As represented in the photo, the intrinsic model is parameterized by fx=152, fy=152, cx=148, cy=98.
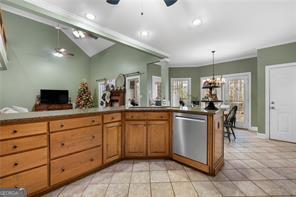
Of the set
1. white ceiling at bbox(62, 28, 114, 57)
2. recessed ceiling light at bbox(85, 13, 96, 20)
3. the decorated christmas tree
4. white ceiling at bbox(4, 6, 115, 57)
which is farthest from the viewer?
the decorated christmas tree

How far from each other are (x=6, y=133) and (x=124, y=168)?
1.62 m

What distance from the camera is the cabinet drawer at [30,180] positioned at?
59.0 inches

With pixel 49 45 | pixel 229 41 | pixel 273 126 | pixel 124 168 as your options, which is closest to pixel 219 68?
pixel 229 41

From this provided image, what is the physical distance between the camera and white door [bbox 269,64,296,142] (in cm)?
392

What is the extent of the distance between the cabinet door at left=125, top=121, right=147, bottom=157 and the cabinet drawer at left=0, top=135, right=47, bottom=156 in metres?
1.35

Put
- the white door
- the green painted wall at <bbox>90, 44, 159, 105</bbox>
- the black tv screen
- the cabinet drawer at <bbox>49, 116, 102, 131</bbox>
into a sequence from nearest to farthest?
the cabinet drawer at <bbox>49, 116, 102, 131</bbox>, the white door, the green painted wall at <bbox>90, 44, 159, 105</bbox>, the black tv screen

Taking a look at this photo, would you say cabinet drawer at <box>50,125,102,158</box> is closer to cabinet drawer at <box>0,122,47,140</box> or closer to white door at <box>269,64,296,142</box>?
cabinet drawer at <box>0,122,47,140</box>

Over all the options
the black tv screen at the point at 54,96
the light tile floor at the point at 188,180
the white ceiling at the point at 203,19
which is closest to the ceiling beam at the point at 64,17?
the white ceiling at the point at 203,19

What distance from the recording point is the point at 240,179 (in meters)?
2.13

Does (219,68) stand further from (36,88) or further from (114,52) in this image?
(36,88)

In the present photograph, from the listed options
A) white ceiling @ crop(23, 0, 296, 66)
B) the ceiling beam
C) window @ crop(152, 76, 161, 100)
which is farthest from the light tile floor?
window @ crop(152, 76, 161, 100)

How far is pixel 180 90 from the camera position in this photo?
7469 millimetres

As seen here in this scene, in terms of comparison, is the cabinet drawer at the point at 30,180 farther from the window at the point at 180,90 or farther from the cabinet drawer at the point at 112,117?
Answer: the window at the point at 180,90

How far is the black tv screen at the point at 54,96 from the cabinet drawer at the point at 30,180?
18.0ft
